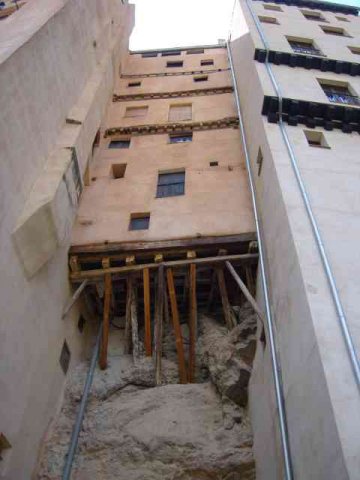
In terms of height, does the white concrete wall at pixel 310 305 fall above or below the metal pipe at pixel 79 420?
above

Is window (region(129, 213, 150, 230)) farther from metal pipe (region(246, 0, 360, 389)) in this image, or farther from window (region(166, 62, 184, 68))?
window (region(166, 62, 184, 68))

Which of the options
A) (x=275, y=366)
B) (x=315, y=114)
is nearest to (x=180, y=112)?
(x=315, y=114)

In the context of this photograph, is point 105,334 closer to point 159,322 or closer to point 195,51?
point 159,322

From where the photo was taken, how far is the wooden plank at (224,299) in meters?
11.5

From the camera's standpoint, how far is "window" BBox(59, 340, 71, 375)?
1065cm

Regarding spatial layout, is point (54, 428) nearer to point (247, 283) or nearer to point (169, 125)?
point (247, 283)

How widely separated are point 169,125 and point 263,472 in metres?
12.4

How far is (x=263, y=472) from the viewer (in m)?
8.14

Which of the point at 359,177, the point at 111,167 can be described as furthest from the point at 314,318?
the point at 111,167

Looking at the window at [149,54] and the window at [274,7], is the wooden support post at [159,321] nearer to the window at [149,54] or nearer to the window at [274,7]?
the window at [274,7]

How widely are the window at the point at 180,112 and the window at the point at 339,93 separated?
17.7 ft

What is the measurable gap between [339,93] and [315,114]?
2563 millimetres

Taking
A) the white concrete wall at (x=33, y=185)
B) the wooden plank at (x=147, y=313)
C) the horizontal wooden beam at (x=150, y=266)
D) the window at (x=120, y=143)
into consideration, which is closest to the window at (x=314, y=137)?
the horizontal wooden beam at (x=150, y=266)

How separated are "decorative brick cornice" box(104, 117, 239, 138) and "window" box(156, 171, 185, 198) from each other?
9.60ft
